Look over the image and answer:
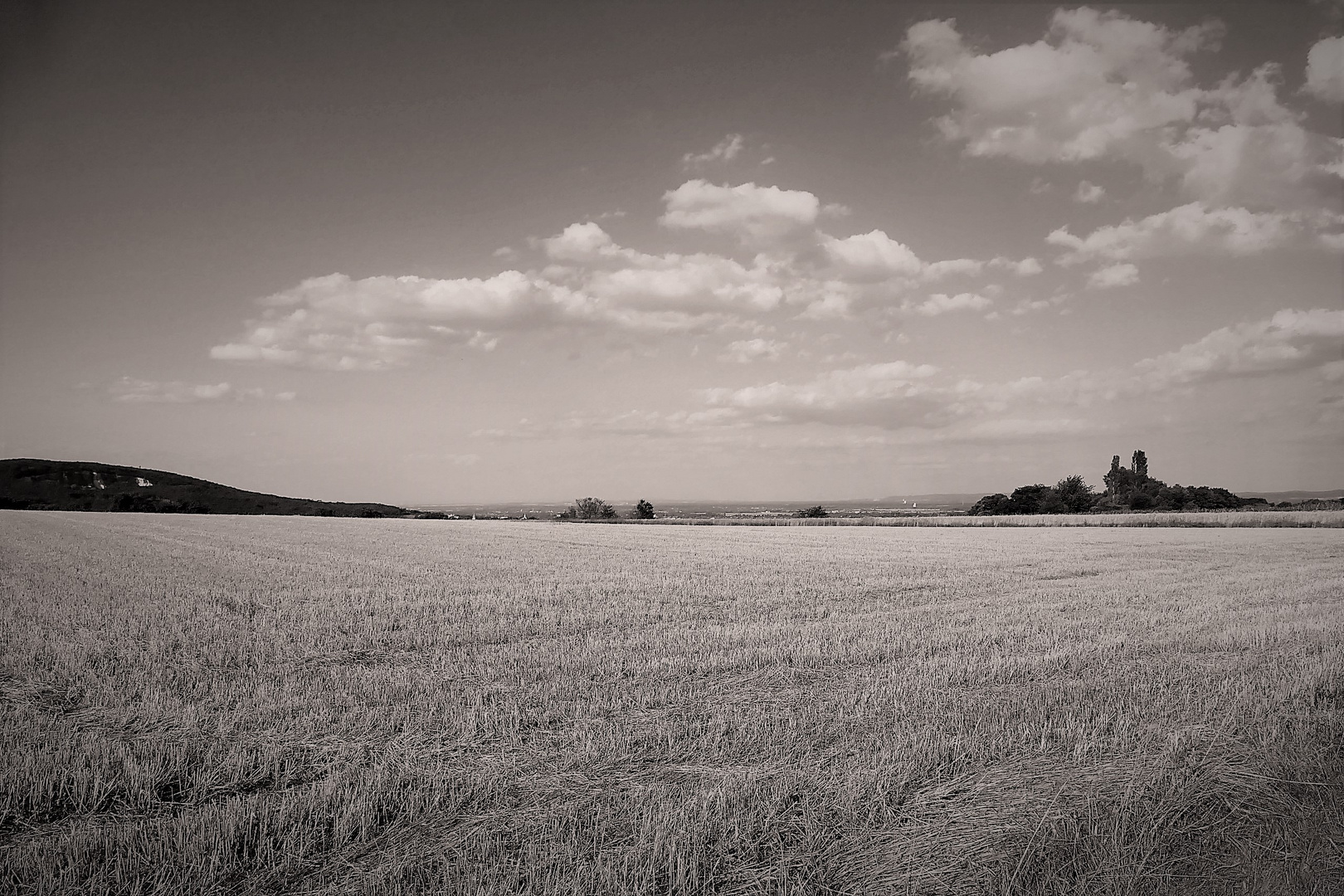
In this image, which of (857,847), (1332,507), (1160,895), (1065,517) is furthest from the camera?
(1065,517)

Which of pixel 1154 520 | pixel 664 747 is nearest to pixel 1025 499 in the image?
pixel 1154 520

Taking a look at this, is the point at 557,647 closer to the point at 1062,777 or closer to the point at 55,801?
the point at 55,801

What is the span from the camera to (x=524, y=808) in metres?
5.07

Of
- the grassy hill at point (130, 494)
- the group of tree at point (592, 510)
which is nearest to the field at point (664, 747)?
the group of tree at point (592, 510)

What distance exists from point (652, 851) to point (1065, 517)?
3044 inches

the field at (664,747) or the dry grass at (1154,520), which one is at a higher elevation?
the field at (664,747)

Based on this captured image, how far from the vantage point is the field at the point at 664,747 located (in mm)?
4359

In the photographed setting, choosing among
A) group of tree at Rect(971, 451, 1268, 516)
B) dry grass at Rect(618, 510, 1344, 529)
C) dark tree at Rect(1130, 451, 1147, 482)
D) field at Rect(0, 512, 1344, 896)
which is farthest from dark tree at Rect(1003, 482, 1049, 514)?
field at Rect(0, 512, 1344, 896)

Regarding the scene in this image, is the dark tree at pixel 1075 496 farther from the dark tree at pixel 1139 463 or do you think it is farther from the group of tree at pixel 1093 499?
the dark tree at pixel 1139 463

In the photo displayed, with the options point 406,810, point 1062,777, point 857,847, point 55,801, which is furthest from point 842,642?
point 55,801

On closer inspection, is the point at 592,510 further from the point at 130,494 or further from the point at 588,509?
the point at 130,494

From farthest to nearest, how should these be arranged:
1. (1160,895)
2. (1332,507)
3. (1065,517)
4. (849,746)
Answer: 1. (1065,517)
2. (1332,507)
3. (849,746)
4. (1160,895)

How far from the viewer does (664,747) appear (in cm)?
642

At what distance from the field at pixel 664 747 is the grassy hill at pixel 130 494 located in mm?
114212
